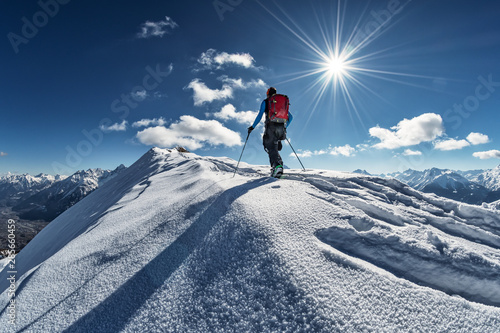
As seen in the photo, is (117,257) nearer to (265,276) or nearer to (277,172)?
(265,276)

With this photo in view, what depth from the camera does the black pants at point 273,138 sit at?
7672 mm

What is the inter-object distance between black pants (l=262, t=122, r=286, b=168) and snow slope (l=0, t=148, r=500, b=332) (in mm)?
3769

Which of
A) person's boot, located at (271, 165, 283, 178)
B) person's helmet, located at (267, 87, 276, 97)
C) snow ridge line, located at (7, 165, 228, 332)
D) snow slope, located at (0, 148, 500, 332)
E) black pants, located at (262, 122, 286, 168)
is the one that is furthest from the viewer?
black pants, located at (262, 122, 286, 168)

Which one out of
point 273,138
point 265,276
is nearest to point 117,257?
point 265,276

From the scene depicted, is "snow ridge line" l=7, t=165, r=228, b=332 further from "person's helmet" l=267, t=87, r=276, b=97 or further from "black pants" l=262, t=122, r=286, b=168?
"person's helmet" l=267, t=87, r=276, b=97

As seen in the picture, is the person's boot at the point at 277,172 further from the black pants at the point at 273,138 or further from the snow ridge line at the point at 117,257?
the snow ridge line at the point at 117,257

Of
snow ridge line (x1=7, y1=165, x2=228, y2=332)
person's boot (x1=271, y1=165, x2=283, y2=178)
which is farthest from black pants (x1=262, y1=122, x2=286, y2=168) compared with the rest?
snow ridge line (x1=7, y1=165, x2=228, y2=332)

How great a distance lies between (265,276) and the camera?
2246 millimetres

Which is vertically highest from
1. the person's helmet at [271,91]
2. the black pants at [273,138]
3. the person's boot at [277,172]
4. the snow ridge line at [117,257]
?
the person's helmet at [271,91]

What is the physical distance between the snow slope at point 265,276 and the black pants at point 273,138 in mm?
3769

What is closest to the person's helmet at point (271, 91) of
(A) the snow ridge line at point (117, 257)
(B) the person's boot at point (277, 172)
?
(B) the person's boot at point (277, 172)

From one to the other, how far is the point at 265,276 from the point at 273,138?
5.99 m

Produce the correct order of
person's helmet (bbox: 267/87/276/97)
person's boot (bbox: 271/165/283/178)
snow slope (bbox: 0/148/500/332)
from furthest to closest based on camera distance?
person's helmet (bbox: 267/87/276/97)
person's boot (bbox: 271/165/283/178)
snow slope (bbox: 0/148/500/332)

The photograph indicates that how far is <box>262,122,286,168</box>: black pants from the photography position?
7672 millimetres
